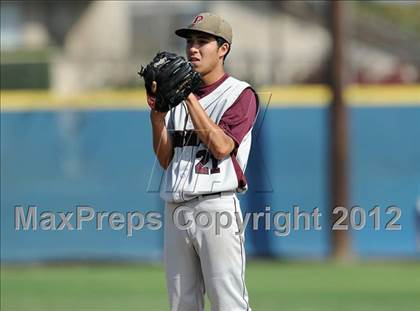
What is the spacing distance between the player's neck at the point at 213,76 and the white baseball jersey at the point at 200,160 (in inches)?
1.7

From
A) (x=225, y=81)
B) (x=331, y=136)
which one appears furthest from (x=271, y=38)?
(x=225, y=81)

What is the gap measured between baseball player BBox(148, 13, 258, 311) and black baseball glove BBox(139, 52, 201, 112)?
69 mm

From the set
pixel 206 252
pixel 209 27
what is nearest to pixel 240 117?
pixel 209 27

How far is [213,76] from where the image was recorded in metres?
5.92

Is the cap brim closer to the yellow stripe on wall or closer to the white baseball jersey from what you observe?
the white baseball jersey

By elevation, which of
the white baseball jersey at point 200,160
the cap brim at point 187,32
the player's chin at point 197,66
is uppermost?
the cap brim at point 187,32

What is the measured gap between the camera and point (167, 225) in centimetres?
585

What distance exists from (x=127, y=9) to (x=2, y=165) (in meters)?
18.2

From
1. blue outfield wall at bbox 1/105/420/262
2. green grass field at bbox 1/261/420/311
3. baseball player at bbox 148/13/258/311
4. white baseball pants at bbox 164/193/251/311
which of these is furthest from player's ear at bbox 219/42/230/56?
blue outfield wall at bbox 1/105/420/262

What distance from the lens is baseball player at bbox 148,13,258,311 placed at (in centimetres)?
576

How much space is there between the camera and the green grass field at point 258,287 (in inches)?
389

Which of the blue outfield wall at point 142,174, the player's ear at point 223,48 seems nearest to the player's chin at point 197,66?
the player's ear at point 223,48

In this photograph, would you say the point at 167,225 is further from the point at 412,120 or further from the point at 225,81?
the point at 412,120

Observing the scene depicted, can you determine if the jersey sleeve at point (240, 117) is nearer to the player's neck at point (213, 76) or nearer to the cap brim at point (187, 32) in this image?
the player's neck at point (213, 76)
